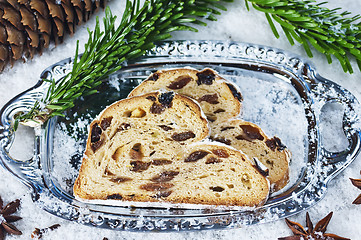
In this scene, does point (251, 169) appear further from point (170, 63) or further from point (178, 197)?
point (170, 63)

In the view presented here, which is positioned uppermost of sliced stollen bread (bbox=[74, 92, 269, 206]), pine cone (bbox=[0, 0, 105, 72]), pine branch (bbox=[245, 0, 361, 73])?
pine branch (bbox=[245, 0, 361, 73])

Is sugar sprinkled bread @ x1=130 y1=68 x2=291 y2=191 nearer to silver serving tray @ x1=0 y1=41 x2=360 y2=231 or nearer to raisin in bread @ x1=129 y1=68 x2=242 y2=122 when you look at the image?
raisin in bread @ x1=129 y1=68 x2=242 y2=122

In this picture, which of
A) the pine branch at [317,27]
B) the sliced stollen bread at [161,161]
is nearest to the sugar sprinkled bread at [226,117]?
the sliced stollen bread at [161,161]

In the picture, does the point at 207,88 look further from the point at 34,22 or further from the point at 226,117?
the point at 34,22

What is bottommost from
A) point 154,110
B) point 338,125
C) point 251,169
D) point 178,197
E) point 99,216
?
point 99,216

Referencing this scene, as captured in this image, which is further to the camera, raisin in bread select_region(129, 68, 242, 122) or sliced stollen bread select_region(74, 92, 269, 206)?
raisin in bread select_region(129, 68, 242, 122)

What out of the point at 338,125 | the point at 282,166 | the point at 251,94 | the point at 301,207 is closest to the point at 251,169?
the point at 282,166

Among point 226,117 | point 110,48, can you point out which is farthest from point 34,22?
point 226,117

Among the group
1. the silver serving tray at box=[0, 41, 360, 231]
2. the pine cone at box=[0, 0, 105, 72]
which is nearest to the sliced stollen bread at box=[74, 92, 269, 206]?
the silver serving tray at box=[0, 41, 360, 231]
